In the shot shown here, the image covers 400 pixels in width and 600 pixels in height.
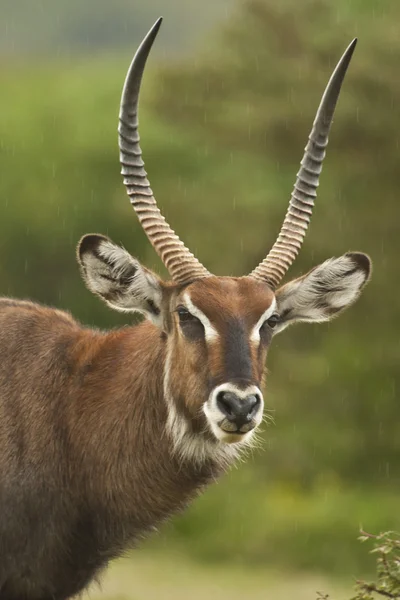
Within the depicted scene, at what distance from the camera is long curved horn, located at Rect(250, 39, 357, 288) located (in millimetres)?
9156

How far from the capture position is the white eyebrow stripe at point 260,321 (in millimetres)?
8573

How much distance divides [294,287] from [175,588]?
7.02 metres

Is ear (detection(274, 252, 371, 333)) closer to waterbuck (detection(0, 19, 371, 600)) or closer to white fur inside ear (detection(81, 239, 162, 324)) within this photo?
waterbuck (detection(0, 19, 371, 600))

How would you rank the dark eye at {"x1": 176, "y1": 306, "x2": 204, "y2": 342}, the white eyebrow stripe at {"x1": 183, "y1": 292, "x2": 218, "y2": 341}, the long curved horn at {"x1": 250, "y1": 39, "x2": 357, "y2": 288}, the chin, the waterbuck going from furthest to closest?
the long curved horn at {"x1": 250, "y1": 39, "x2": 357, "y2": 288}, the waterbuck, the dark eye at {"x1": 176, "y1": 306, "x2": 204, "y2": 342}, the white eyebrow stripe at {"x1": 183, "y1": 292, "x2": 218, "y2": 341}, the chin

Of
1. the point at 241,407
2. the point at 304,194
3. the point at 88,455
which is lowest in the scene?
the point at 88,455

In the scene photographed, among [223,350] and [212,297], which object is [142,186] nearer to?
[212,297]

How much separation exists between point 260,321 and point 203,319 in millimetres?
348

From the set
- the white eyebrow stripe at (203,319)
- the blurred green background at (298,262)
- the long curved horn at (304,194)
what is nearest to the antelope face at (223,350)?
the white eyebrow stripe at (203,319)

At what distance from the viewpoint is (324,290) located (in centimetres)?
944

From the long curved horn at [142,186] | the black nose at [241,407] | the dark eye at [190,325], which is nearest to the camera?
the black nose at [241,407]

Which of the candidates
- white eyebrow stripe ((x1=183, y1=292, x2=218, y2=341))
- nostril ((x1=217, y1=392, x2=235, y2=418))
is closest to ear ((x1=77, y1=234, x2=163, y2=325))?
white eyebrow stripe ((x1=183, y1=292, x2=218, y2=341))

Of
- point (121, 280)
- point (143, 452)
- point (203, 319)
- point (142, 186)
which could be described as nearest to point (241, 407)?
point (203, 319)

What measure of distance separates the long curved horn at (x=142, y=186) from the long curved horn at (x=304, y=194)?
1.60 ft

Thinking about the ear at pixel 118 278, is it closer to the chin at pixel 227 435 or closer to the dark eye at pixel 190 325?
→ the dark eye at pixel 190 325
